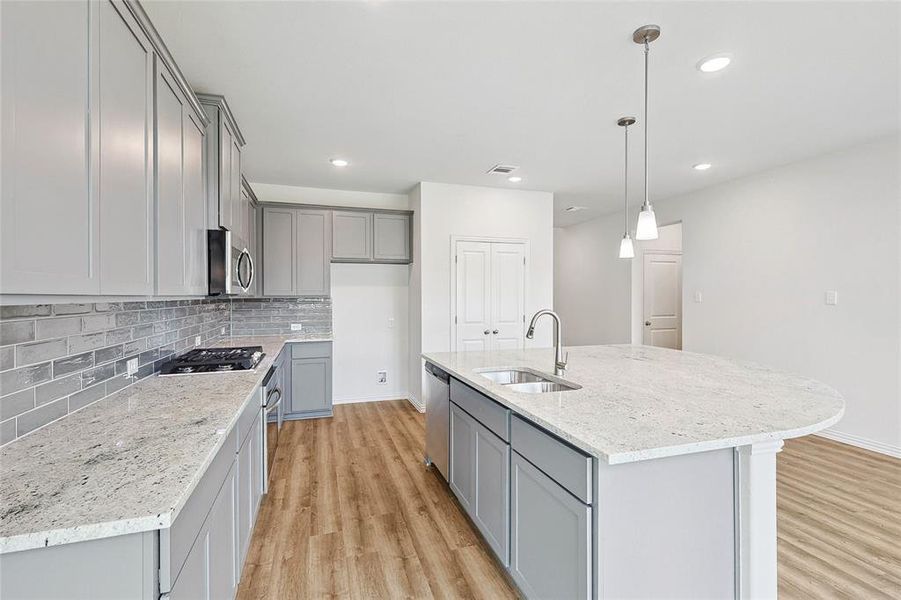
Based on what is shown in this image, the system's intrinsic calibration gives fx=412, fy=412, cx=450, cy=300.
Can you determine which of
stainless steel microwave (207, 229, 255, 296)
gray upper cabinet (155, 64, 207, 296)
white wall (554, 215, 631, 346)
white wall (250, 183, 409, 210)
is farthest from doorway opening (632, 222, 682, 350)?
gray upper cabinet (155, 64, 207, 296)

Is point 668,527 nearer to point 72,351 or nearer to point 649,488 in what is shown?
point 649,488

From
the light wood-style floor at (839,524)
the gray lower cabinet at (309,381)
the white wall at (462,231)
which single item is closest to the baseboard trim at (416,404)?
the white wall at (462,231)

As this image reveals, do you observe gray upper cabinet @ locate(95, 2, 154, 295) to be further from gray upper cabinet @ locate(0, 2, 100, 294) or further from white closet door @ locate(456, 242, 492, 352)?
white closet door @ locate(456, 242, 492, 352)

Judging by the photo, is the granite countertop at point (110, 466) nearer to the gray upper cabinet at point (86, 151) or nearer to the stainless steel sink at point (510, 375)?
the gray upper cabinet at point (86, 151)

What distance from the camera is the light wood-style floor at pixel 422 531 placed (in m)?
1.89

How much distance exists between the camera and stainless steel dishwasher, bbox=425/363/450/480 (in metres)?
2.71

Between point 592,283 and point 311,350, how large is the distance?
4.69 meters

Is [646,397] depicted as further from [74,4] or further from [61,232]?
[74,4]

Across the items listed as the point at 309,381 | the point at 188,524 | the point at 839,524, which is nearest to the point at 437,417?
the point at 188,524

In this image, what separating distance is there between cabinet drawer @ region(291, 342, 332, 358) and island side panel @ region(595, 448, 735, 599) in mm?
3605

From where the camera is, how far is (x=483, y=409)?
208 centimetres

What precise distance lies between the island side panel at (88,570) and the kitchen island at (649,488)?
1.13 meters

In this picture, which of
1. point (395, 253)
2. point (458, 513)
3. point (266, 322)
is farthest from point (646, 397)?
point (266, 322)

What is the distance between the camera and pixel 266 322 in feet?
15.4
